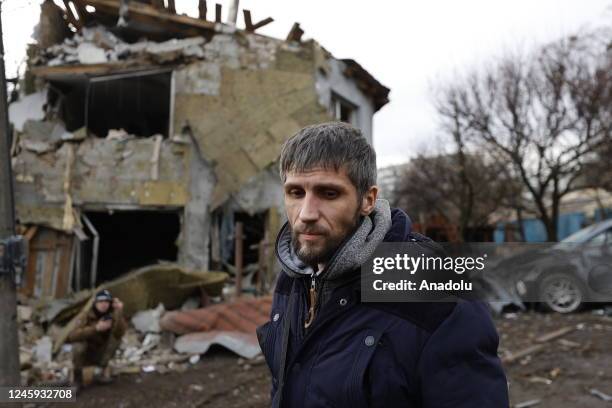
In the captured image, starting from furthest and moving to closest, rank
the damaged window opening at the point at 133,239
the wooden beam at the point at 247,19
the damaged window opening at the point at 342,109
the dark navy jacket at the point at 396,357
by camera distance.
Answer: the damaged window opening at the point at 133,239
the damaged window opening at the point at 342,109
the wooden beam at the point at 247,19
the dark navy jacket at the point at 396,357

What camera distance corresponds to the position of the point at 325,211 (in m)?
1.51

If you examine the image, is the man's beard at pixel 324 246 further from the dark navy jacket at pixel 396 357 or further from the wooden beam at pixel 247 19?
the wooden beam at pixel 247 19

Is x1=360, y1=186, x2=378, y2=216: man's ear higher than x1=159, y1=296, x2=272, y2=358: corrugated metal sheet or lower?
higher

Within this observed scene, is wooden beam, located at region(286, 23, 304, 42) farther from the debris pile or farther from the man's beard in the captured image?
the man's beard

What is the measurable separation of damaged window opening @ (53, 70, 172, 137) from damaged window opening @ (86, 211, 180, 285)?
2.71 meters

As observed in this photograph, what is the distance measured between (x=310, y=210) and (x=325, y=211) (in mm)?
51

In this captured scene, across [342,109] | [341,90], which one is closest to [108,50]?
[341,90]

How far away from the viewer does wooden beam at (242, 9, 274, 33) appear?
436 inches

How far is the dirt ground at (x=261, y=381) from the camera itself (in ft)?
17.0

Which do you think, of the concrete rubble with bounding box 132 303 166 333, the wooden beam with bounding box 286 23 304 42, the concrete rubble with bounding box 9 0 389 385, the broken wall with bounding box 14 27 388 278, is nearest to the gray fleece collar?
the concrete rubble with bounding box 132 303 166 333

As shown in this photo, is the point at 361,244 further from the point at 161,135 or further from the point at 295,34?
the point at 295,34

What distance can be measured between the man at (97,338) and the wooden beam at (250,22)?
25.7 ft

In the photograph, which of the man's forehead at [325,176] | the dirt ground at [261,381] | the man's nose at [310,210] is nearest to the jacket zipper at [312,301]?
the man's nose at [310,210]

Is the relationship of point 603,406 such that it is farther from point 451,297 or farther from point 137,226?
point 137,226
